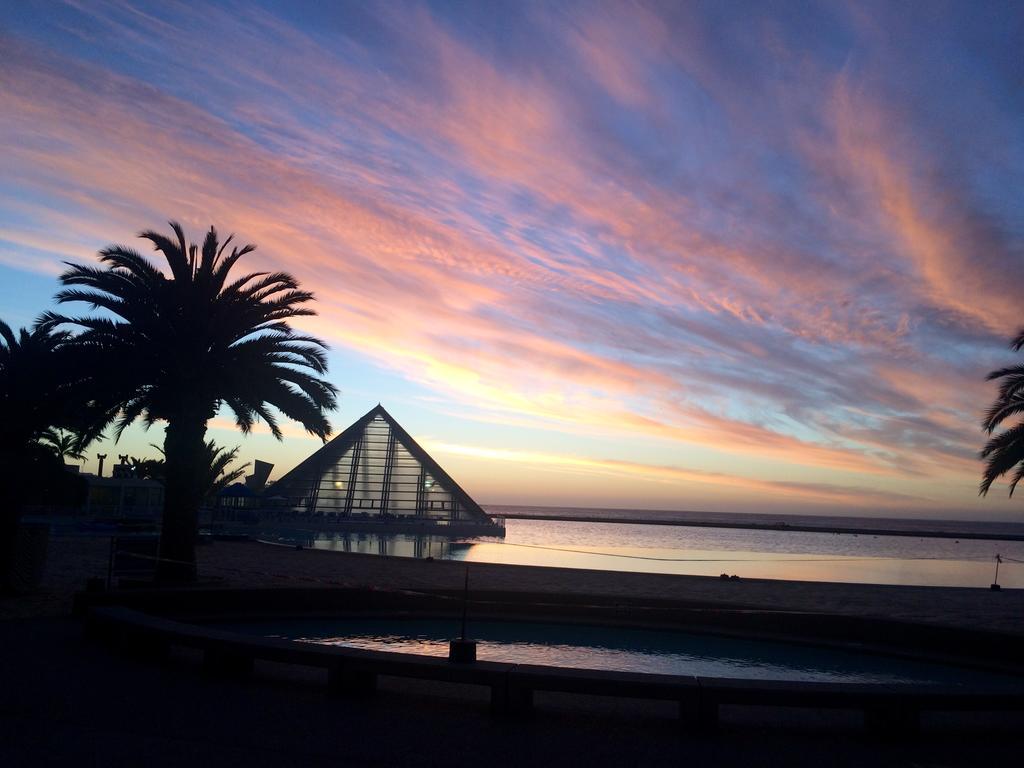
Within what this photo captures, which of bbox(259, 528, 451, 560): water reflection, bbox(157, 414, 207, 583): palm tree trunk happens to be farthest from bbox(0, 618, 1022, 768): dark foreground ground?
bbox(259, 528, 451, 560): water reflection

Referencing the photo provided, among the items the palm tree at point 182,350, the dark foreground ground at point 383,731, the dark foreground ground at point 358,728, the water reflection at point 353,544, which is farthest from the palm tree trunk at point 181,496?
the water reflection at point 353,544

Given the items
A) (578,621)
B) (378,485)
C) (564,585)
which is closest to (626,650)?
(578,621)

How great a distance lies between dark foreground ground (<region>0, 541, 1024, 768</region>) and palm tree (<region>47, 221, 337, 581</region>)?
7.30 meters

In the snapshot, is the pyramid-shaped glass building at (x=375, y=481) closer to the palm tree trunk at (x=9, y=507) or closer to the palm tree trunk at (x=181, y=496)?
the palm tree trunk at (x=181, y=496)

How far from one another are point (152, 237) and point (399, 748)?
13.1 metres

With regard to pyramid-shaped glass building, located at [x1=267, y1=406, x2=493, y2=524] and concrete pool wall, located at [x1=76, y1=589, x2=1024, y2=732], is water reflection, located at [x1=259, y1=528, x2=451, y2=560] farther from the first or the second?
pyramid-shaped glass building, located at [x1=267, y1=406, x2=493, y2=524]

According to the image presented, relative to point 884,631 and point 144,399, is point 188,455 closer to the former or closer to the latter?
point 144,399

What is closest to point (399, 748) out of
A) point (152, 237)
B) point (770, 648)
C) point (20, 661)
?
point (20, 661)

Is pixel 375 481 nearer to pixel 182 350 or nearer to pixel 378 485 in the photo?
pixel 378 485

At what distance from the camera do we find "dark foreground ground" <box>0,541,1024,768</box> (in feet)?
16.6

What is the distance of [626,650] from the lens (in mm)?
11328

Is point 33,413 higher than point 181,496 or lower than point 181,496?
higher

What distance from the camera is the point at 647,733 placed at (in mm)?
5777

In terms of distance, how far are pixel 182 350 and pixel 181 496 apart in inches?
114
